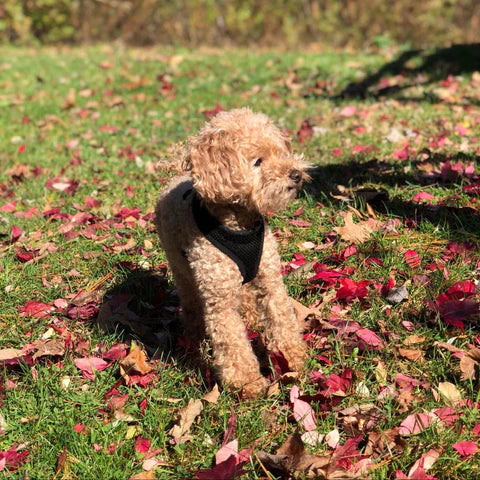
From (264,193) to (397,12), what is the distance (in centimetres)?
1500

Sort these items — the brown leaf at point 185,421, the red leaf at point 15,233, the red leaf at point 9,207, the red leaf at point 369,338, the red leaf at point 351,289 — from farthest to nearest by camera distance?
the red leaf at point 9,207, the red leaf at point 15,233, the red leaf at point 351,289, the red leaf at point 369,338, the brown leaf at point 185,421

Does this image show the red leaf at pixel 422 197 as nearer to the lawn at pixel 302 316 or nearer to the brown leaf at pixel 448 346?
the lawn at pixel 302 316

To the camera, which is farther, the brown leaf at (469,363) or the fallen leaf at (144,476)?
the brown leaf at (469,363)

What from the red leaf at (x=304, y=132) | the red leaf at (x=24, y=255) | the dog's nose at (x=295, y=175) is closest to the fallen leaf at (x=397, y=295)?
the dog's nose at (x=295, y=175)

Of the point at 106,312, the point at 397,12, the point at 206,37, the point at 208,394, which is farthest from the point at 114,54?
the point at 208,394

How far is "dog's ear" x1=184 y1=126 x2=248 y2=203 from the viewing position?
289cm

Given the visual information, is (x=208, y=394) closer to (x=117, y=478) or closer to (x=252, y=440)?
(x=252, y=440)

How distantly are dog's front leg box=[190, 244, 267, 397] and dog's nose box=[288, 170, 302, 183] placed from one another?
63 cm

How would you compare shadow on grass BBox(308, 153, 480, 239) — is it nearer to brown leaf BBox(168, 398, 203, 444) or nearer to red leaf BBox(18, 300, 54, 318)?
brown leaf BBox(168, 398, 203, 444)

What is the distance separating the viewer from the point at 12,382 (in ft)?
10.9

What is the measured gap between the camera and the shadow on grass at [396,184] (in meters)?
4.31

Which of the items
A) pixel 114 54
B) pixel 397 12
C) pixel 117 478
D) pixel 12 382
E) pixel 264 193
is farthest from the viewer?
pixel 397 12

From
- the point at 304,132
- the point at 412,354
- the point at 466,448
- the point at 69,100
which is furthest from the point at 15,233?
the point at 69,100

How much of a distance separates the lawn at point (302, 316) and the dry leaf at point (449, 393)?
0.04 feet
